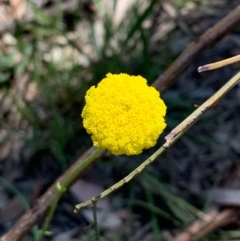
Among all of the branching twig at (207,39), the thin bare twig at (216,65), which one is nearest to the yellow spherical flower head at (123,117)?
the thin bare twig at (216,65)

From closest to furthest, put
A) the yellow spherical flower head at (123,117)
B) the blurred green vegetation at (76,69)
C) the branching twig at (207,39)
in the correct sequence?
the yellow spherical flower head at (123,117), the branching twig at (207,39), the blurred green vegetation at (76,69)

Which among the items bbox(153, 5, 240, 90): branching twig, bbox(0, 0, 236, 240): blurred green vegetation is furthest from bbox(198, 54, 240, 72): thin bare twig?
bbox(0, 0, 236, 240): blurred green vegetation

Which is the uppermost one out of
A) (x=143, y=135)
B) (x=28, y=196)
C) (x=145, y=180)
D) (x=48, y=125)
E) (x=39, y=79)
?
Result: (x=39, y=79)

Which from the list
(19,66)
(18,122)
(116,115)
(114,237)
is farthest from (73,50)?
(116,115)

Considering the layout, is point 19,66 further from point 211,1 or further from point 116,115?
point 116,115

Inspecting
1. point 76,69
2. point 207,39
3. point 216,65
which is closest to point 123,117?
point 216,65

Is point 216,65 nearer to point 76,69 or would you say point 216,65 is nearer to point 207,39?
point 207,39

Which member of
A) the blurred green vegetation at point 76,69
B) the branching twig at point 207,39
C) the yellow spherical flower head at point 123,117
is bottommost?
the yellow spherical flower head at point 123,117

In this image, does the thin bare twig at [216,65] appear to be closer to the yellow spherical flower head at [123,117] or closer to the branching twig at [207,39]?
the yellow spherical flower head at [123,117]

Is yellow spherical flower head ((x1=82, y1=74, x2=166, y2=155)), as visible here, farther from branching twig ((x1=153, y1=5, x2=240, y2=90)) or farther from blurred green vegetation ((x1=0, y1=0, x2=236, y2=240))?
blurred green vegetation ((x1=0, y1=0, x2=236, y2=240))
